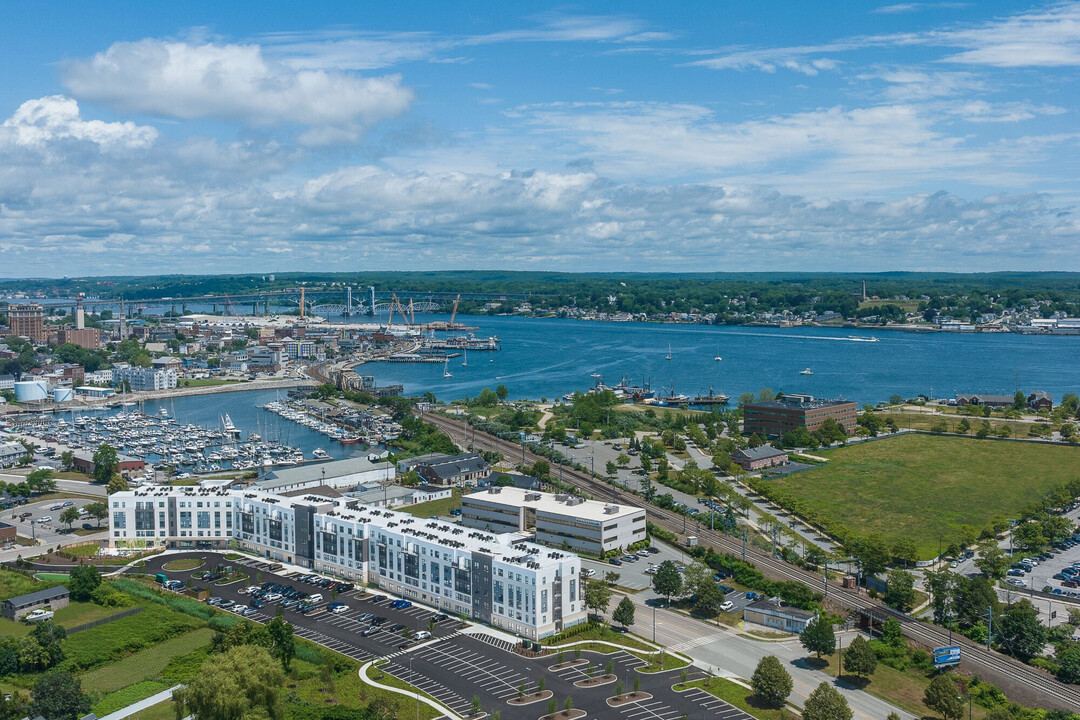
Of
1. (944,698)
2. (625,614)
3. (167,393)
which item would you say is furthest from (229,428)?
(944,698)

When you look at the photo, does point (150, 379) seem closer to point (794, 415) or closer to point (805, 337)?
point (794, 415)

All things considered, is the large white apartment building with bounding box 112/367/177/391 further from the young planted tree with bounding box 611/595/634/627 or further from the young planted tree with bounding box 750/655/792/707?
the young planted tree with bounding box 750/655/792/707

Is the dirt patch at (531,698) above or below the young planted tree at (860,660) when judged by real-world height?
below

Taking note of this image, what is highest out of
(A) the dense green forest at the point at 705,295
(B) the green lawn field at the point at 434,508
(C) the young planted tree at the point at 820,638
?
(A) the dense green forest at the point at 705,295

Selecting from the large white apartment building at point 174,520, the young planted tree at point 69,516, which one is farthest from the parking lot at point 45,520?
the large white apartment building at point 174,520

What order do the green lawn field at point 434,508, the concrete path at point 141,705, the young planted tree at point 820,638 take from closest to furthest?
the concrete path at point 141,705, the young planted tree at point 820,638, the green lawn field at point 434,508

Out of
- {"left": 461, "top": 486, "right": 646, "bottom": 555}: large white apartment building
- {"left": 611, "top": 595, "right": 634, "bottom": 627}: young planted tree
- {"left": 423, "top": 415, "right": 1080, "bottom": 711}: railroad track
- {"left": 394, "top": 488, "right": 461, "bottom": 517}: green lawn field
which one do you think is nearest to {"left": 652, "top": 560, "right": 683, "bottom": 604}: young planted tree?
{"left": 611, "top": 595, "right": 634, "bottom": 627}: young planted tree

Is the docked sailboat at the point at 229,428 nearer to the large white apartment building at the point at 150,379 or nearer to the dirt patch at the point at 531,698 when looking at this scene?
the large white apartment building at the point at 150,379
